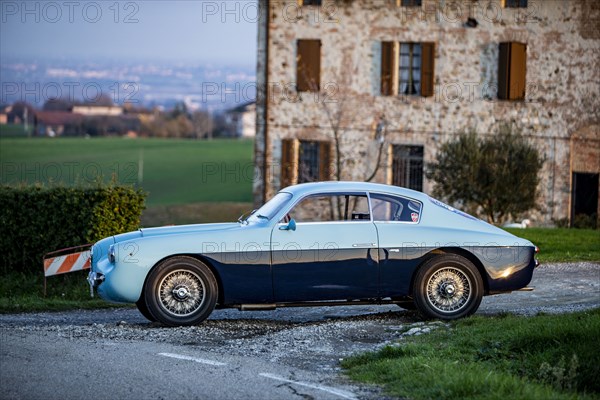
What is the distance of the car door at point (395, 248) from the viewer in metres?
11.6

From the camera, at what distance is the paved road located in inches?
325

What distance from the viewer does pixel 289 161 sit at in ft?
108

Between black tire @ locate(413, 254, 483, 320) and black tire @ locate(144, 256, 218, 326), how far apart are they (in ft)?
7.70

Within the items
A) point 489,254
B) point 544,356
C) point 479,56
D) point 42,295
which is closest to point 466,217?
point 489,254

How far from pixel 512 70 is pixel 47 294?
19.9 meters

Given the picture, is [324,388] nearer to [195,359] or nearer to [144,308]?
[195,359]

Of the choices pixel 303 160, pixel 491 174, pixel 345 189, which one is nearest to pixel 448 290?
pixel 345 189

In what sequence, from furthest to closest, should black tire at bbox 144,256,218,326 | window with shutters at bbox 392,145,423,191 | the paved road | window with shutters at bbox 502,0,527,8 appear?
window with shutters at bbox 392,145,423,191 < window with shutters at bbox 502,0,527,8 < black tire at bbox 144,256,218,326 < the paved road

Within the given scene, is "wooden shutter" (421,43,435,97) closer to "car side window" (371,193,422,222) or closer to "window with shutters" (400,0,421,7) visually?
"window with shutters" (400,0,421,7)

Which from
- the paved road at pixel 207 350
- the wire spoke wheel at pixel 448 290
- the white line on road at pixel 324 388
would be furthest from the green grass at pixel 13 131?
the white line on road at pixel 324 388

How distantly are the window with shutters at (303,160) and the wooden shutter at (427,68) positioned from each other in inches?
135

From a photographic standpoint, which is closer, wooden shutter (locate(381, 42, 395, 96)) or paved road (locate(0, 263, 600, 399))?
paved road (locate(0, 263, 600, 399))

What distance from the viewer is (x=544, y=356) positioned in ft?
30.6

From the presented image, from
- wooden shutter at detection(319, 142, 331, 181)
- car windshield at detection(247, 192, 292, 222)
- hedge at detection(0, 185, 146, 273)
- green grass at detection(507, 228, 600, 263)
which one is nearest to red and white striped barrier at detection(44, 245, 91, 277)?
hedge at detection(0, 185, 146, 273)
